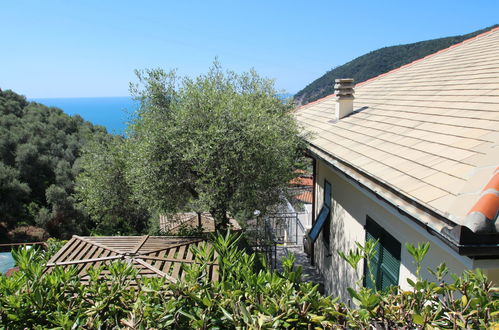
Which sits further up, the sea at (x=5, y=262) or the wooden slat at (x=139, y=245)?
the wooden slat at (x=139, y=245)

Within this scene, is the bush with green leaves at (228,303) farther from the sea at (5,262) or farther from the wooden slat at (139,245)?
the sea at (5,262)

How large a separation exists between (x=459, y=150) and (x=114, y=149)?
37.4 ft

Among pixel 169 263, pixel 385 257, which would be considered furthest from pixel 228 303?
pixel 385 257

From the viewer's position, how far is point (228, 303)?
Answer: 2.57 meters

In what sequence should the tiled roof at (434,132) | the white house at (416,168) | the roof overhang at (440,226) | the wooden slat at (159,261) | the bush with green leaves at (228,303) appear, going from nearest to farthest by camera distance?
the bush with green leaves at (228,303) → the roof overhang at (440,226) → the white house at (416,168) → the tiled roof at (434,132) → the wooden slat at (159,261)

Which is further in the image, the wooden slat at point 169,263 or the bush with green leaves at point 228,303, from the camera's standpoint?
the wooden slat at point 169,263

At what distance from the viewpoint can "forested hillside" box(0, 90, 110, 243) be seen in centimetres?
2599

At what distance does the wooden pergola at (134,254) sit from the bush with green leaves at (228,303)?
2.68 metres

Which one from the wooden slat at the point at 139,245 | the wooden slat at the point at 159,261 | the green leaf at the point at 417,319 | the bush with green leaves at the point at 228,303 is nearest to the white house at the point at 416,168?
the bush with green leaves at the point at 228,303

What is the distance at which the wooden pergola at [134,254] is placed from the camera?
5773mm

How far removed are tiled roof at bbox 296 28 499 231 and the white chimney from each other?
0.35 metres

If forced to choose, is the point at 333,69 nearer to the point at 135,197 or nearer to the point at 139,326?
the point at 135,197

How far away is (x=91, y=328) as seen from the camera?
8.38ft

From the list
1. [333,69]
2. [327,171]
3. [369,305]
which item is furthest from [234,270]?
[333,69]
